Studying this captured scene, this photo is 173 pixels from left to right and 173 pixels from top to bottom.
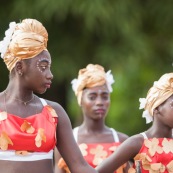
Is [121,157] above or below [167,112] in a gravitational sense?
below

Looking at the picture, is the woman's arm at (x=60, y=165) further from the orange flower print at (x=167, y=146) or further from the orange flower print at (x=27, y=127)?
the orange flower print at (x=27, y=127)

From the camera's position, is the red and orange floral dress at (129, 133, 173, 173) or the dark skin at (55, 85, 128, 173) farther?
the dark skin at (55, 85, 128, 173)

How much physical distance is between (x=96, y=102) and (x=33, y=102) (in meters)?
3.33

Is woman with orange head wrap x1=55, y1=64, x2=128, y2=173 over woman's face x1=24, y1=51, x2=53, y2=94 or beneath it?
beneath

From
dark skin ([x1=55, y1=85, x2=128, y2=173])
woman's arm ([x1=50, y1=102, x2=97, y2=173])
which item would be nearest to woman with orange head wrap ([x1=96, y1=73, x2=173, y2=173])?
woman's arm ([x1=50, y1=102, x2=97, y2=173])

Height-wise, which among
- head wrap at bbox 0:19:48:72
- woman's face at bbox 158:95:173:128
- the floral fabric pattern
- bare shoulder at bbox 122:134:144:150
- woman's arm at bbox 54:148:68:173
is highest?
head wrap at bbox 0:19:48:72

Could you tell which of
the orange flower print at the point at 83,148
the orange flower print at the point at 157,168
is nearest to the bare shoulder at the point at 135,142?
the orange flower print at the point at 157,168

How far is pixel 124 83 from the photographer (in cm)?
1541

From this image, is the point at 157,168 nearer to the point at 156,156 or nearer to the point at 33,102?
the point at 156,156

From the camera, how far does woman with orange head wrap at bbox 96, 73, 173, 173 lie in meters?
9.64

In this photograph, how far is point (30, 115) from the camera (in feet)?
28.1

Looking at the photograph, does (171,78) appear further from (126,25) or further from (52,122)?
(126,25)

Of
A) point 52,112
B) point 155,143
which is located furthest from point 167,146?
point 52,112

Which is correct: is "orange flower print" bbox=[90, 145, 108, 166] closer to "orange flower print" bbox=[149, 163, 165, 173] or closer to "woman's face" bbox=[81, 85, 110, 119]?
"woman's face" bbox=[81, 85, 110, 119]
